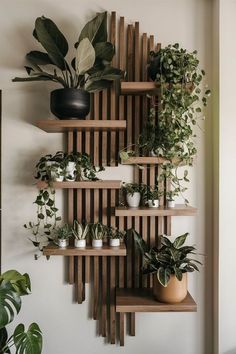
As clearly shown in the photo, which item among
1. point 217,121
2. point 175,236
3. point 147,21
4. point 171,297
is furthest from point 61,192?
point 147,21

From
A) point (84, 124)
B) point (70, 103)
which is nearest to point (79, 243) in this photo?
point (84, 124)

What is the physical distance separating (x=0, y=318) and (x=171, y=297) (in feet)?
3.19

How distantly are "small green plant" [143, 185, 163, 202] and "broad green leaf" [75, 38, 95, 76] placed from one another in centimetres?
86

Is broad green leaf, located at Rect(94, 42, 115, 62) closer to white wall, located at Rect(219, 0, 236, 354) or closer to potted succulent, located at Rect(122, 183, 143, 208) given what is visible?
white wall, located at Rect(219, 0, 236, 354)

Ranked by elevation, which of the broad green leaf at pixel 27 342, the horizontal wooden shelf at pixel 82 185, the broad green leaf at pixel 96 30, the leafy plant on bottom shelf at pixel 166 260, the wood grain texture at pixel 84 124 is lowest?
the broad green leaf at pixel 27 342

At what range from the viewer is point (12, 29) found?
217cm

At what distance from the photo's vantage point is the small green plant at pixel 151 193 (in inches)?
80.3

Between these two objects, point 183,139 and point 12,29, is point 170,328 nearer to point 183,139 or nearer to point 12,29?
point 183,139

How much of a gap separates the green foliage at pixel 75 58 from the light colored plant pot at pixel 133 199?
74 centimetres

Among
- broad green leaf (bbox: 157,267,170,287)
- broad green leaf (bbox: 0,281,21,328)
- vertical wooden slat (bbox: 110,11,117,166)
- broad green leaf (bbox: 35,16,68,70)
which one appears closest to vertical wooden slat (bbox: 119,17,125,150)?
vertical wooden slat (bbox: 110,11,117,166)

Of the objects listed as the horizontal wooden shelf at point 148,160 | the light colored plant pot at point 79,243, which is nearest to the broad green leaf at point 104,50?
the horizontal wooden shelf at point 148,160

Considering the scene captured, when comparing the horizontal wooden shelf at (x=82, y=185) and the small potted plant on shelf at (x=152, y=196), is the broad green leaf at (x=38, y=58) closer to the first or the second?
the horizontal wooden shelf at (x=82, y=185)

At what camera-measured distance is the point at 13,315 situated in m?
1.74

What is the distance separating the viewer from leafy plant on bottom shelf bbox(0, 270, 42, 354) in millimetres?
1683
